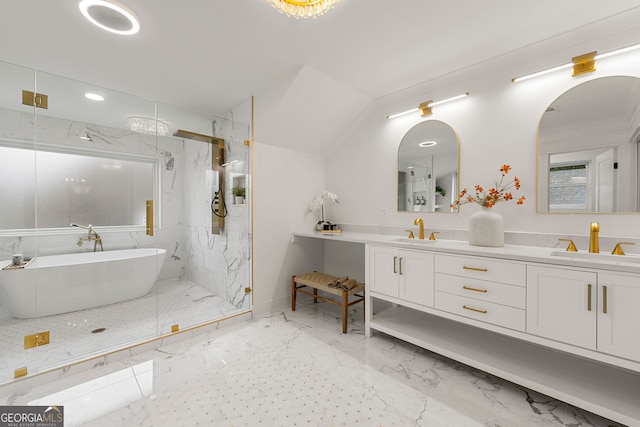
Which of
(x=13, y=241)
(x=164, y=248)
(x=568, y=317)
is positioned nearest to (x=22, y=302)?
(x=13, y=241)

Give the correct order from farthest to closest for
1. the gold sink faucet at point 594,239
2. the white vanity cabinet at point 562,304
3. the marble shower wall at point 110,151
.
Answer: the marble shower wall at point 110,151, the gold sink faucet at point 594,239, the white vanity cabinet at point 562,304

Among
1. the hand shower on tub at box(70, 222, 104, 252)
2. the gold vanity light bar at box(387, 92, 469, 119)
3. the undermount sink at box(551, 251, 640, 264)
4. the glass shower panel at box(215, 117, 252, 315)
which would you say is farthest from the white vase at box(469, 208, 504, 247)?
the hand shower on tub at box(70, 222, 104, 252)

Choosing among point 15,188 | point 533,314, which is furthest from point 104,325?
point 533,314

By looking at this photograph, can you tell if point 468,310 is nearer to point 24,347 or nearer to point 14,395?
point 14,395

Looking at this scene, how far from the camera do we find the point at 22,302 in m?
2.09

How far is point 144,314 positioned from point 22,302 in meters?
0.87

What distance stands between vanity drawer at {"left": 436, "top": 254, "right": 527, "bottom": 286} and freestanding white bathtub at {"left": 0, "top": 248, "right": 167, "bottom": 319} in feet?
9.23

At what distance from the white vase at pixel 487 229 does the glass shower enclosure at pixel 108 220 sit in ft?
7.31

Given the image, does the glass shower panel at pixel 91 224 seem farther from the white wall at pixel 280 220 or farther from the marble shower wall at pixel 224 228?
the white wall at pixel 280 220

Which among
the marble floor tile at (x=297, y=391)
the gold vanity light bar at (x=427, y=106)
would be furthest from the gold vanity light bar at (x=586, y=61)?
the marble floor tile at (x=297, y=391)

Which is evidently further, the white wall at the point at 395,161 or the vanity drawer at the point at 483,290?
the white wall at the point at 395,161

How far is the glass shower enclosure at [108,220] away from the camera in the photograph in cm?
195

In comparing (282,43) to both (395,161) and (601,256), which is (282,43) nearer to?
(395,161)

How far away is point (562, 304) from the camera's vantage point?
1492 millimetres
